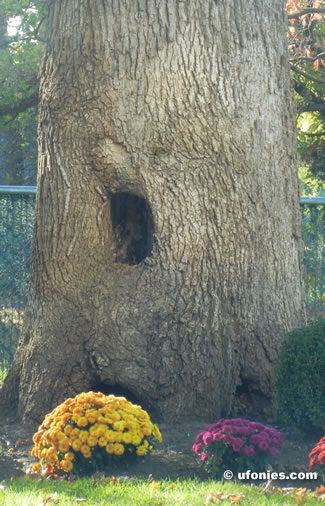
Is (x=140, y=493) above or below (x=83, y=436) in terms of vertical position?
below

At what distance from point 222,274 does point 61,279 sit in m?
1.32

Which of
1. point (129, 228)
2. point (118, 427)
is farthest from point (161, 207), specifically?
point (118, 427)

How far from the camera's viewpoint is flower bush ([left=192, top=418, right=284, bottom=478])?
415 centimetres

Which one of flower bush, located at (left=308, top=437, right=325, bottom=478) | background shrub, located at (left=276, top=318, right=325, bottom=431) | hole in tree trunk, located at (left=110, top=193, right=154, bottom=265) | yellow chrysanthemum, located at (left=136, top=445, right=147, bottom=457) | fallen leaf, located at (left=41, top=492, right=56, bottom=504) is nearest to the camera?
fallen leaf, located at (left=41, top=492, right=56, bottom=504)

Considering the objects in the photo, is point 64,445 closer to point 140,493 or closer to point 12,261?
point 140,493

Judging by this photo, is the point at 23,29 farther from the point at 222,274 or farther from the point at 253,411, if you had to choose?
the point at 253,411

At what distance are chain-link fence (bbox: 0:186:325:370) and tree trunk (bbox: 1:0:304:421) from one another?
1.90 m

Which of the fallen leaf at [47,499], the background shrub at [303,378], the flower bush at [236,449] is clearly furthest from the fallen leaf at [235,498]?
the background shrub at [303,378]

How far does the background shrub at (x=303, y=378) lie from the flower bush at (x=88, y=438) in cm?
115

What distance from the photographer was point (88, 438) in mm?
4184

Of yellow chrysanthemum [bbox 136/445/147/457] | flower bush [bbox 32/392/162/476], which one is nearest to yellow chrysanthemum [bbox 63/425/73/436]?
flower bush [bbox 32/392/162/476]

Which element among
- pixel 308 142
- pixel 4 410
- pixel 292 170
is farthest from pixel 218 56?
pixel 308 142

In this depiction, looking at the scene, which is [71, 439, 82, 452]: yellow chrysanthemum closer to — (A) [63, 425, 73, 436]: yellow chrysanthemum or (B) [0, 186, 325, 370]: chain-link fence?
(A) [63, 425, 73, 436]: yellow chrysanthemum

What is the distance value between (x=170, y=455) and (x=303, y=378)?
1116 millimetres
